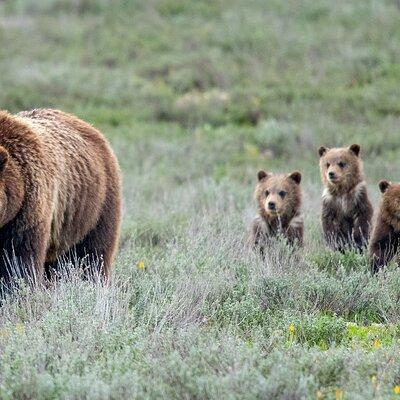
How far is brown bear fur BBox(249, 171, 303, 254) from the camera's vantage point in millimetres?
9242

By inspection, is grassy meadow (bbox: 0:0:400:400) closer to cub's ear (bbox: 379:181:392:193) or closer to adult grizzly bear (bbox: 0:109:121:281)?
adult grizzly bear (bbox: 0:109:121:281)

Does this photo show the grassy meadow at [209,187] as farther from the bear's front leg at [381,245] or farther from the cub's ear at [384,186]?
the cub's ear at [384,186]

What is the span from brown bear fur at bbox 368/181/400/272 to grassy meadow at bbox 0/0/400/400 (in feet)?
0.78

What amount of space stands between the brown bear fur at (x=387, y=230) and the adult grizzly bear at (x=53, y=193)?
244cm

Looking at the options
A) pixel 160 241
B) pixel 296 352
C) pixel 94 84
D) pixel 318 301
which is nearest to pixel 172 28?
pixel 94 84

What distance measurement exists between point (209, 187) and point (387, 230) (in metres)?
4.73

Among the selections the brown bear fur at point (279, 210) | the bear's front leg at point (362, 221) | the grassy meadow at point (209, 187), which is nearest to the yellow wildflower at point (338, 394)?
the grassy meadow at point (209, 187)

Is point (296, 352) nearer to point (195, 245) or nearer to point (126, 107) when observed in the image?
point (195, 245)

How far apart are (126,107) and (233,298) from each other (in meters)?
13.3

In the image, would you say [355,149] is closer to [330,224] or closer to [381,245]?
[330,224]

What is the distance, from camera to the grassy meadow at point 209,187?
518cm

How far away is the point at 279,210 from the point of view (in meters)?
9.34

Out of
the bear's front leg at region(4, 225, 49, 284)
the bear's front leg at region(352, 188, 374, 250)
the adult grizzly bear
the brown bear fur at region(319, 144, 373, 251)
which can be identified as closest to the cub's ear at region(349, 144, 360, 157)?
the brown bear fur at region(319, 144, 373, 251)

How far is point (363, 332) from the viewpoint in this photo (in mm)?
6473
